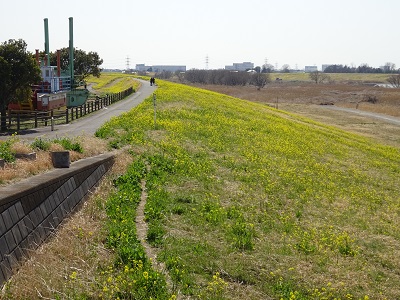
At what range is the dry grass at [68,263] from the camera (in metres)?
6.89

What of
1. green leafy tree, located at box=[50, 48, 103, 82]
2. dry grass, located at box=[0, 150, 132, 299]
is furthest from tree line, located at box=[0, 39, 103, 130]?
green leafy tree, located at box=[50, 48, 103, 82]

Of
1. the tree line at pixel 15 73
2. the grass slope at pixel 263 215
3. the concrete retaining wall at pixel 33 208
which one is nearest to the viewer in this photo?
the concrete retaining wall at pixel 33 208

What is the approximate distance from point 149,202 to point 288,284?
4.50 metres

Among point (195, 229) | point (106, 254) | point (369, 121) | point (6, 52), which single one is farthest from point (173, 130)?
point (369, 121)

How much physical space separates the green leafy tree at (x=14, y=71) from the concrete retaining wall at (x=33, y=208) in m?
A: 17.1

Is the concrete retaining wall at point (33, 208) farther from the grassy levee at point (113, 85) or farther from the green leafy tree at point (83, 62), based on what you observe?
the grassy levee at point (113, 85)

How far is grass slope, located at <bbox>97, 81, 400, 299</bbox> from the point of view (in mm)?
9000

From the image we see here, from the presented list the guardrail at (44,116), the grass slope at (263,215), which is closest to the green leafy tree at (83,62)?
the guardrail at (44,116)

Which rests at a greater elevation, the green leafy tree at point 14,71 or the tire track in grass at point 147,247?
the green leafy tree at point 14,71

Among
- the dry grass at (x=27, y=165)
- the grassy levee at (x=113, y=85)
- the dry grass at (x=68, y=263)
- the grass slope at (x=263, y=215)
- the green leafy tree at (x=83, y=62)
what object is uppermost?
the green leafy tree at (x=83, y=62)

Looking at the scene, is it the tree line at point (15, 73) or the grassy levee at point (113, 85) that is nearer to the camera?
the tree line at point (15, 73)

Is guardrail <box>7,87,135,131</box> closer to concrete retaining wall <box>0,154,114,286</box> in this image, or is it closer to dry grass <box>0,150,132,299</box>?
concrete retaining wall <box>0,154,114,286</box>

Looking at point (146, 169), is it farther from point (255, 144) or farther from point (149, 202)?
point (255, 144)

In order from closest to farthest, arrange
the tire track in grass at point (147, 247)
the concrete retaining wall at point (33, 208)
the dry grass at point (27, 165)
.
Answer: the concrete retaining wall at point (33, 208) < the tire track in grass at point (147, 247) < the dry grass at point (27, 165)
